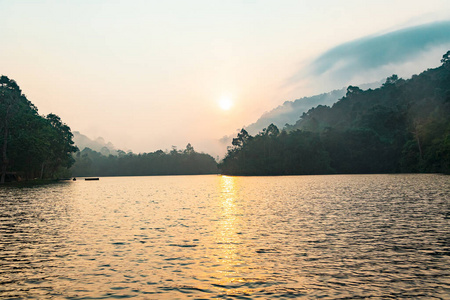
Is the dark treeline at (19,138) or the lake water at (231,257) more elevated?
the dark treeline at (19,138)

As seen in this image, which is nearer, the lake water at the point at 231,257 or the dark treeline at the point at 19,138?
the lake water at the point at 231,257

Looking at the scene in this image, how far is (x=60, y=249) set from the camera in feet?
83.0

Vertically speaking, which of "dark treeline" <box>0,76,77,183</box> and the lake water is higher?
"dark treeline" <box>0,76,77,183</box>

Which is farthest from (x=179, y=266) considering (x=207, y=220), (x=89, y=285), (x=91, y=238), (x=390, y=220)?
(x=390, y=220)

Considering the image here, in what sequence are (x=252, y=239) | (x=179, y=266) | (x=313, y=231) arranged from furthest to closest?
(x=313, y=231) → (x=252, y=239) → (x=179, y=266)

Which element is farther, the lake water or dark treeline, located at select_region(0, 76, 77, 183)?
dark treeline, located at select_region(0, 76, 77, 183)

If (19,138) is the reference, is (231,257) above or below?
below

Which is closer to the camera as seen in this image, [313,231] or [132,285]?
[132,285]

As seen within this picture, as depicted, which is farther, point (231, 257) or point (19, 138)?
point (19, 138)

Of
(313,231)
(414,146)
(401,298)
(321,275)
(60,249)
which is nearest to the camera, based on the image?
(401,298)

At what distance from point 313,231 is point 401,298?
1645cm

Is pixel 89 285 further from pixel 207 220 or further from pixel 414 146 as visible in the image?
pixel 414 146

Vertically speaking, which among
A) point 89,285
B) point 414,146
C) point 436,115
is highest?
point 436,115

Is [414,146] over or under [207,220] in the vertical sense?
over
